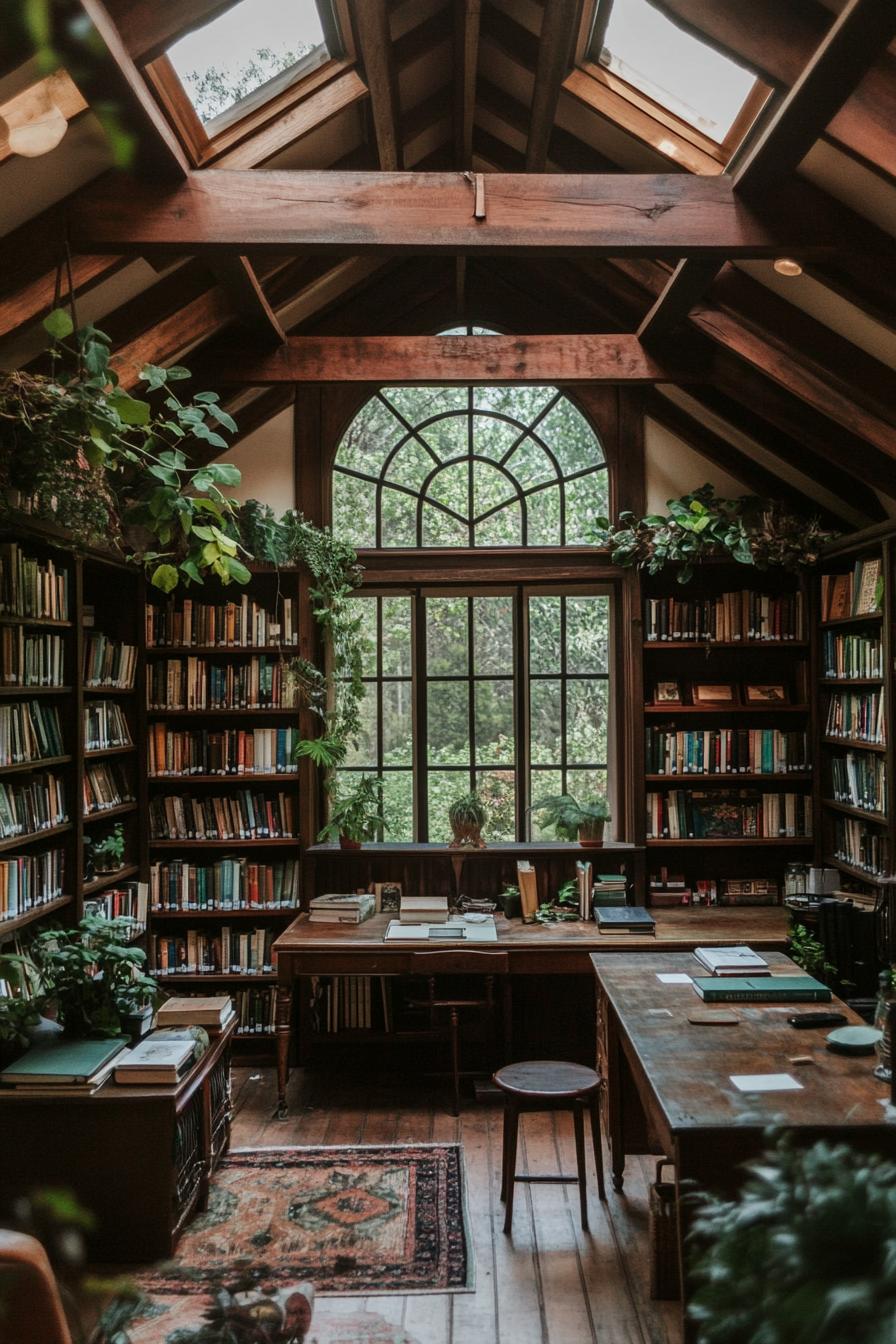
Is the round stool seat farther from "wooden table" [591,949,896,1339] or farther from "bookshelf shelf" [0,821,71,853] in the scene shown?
"bookshelf shelf" [0,821,71,853]

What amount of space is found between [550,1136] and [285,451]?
13.1 feet

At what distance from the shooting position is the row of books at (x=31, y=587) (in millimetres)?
4316

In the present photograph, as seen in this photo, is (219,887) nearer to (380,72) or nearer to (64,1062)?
(64,1062)

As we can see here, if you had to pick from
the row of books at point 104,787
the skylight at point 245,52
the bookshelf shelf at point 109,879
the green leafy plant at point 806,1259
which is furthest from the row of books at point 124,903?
the green leafy plant at point 806,1259

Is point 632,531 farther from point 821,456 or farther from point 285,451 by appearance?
point 285,451

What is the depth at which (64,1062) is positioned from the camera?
3.82 metres

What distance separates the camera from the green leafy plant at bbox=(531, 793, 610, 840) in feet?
19.3

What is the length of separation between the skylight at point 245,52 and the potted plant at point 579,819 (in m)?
3.75

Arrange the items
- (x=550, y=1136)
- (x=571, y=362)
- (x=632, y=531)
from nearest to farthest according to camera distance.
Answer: (x=550, y=1136) < (x=571, y=362) < (x=632, y=531)

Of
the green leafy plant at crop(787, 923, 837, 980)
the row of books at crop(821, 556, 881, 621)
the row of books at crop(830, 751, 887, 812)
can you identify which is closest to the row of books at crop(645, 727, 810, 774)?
the row of books at crop(830, 751, 887, 812)

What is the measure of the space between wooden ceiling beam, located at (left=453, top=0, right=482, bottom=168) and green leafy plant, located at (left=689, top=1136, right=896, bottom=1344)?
441 cm

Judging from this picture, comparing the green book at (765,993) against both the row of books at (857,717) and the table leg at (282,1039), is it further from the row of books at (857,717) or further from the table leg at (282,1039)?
the table leg at (282,1039)

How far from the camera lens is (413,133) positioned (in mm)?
5234

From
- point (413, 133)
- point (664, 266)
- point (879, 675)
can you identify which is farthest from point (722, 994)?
point (413, 133)
